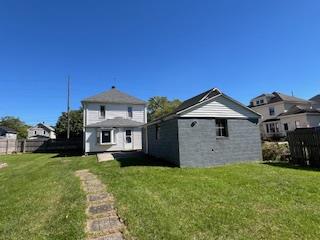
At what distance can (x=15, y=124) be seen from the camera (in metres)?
69.6

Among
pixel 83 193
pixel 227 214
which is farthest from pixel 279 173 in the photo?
pixel 83 193

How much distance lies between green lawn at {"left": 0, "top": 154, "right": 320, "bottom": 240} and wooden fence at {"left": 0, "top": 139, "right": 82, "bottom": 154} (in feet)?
57.8

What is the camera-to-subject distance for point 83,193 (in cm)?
631

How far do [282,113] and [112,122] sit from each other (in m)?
28.5

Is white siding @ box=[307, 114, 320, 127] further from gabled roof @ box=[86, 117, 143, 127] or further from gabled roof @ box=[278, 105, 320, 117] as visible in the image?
gabled roof @ box=[86, 117, 143, 127]

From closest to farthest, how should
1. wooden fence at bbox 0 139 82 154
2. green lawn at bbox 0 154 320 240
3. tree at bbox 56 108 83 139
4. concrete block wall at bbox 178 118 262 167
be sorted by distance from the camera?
green lawn at bbox 0 154 320 240
concrete block wall at bbox 178 118 262 167
wooden fence at bbox 0 139 82 154
tree at bbox 56 108 83 139

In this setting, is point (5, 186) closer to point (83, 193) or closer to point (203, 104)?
point (83, 193)

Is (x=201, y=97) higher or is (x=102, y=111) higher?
(x=102, y=111)

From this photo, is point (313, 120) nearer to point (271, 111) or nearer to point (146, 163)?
point (271, 111)

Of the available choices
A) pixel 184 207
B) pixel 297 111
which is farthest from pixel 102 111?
pixel 297 111

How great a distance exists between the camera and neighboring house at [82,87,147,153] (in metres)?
20.1

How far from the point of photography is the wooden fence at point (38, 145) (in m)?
22.6

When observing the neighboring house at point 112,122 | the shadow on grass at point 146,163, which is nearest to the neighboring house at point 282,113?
the neighboring house at point 112,122

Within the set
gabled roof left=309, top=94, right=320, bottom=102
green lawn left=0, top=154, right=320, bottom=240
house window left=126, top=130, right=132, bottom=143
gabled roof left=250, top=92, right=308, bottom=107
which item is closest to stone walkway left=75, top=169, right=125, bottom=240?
green lawn left=0, top=154, right=320, bottom=240
